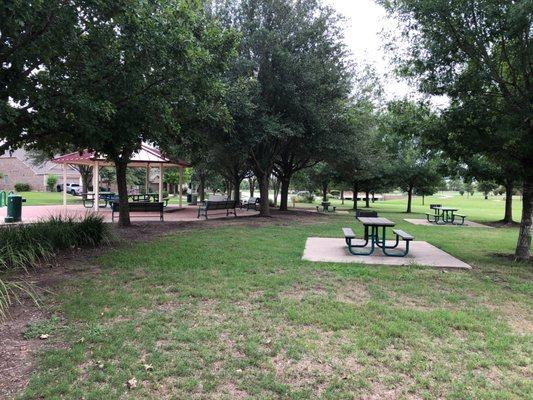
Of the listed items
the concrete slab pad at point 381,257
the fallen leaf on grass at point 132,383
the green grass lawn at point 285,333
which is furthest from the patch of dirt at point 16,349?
the concrete slab pad at point 381,257

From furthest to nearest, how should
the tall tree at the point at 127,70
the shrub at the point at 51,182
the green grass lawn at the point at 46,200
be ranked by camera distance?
1. the shrub at the point at 51,182
2. the green grass lawn at the point at 46,200
3. the tall tree at the point at 127,70

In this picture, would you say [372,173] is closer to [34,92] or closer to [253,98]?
[253,98]

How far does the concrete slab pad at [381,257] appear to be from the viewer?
27.5ft

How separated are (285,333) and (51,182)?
6170 cm

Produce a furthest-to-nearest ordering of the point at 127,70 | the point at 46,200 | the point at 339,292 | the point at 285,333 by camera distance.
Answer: the point at 46,200 < the point at 127,70 < the point at 339,292 < the point at 285,333

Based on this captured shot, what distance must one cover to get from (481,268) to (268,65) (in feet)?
36.9

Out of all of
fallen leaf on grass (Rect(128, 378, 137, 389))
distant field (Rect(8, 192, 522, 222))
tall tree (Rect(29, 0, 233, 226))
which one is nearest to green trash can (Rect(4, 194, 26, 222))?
tall tree (Rect(29, 0, 233, 226))

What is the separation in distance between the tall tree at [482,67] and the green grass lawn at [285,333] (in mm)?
3012

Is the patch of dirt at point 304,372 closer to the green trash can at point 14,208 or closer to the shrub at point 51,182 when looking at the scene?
the green trash can at point 14,208

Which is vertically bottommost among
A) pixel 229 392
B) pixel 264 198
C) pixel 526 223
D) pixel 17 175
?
pixel 229 392

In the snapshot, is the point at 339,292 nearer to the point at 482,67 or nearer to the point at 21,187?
the point at 482,67

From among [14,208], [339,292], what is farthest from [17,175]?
[339,292]

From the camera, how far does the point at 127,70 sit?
7.11 meters

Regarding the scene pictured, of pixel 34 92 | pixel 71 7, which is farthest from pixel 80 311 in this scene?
pixel 71 7
